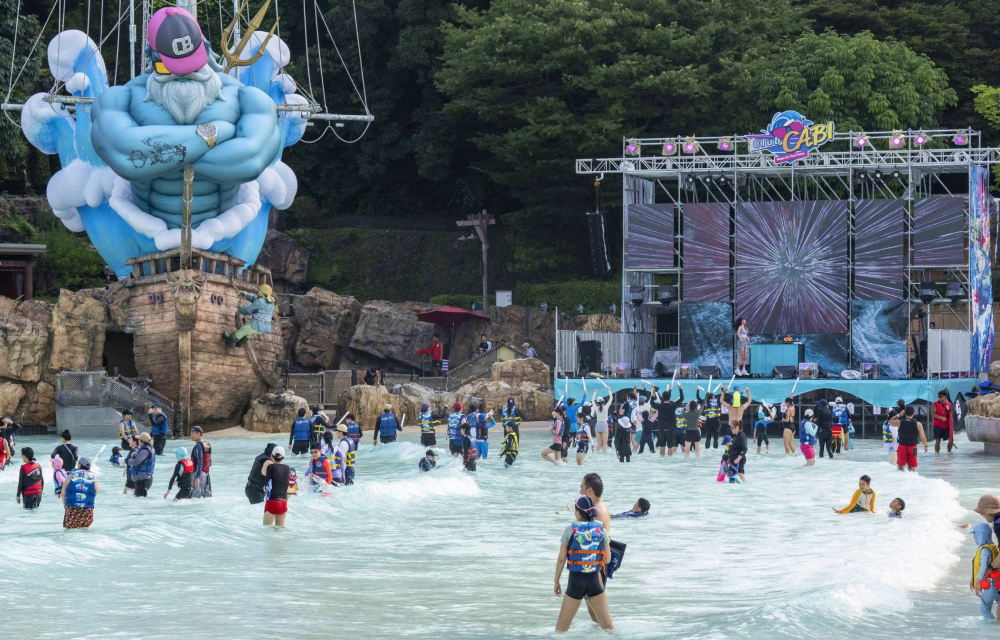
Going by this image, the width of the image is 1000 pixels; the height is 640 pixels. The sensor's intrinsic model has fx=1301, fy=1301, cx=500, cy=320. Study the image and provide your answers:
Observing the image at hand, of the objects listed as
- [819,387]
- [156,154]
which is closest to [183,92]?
[156,154]

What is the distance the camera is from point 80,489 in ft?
57.0

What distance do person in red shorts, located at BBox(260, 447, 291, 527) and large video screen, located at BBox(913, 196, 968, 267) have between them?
25698 mm

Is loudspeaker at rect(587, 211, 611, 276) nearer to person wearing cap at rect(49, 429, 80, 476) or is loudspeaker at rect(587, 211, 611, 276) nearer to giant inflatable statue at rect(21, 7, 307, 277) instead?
giant inflatable statue at rect(21, 7, 307, 277)

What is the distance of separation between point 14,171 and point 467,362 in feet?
68.2

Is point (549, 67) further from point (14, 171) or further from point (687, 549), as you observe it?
point (687, 549)

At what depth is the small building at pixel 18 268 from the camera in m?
45.1

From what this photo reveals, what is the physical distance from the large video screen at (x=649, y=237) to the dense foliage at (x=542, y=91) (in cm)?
555

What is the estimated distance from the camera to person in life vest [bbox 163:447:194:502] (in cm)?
2003

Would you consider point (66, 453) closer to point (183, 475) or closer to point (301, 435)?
point (183, 475)

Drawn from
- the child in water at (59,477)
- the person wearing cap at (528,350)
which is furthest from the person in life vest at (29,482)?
the person wearing cap at (528,350)

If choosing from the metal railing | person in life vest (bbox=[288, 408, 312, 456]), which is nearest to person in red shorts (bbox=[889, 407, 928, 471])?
person in life vest (bbox=[288, 408, 312, 456])

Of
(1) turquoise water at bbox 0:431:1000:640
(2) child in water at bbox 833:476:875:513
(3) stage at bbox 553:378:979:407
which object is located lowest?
(1) turquoise water at bbox 0:431:1000:640

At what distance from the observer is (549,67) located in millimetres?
46531

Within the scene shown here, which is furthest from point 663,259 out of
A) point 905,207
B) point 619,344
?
point 905,207
